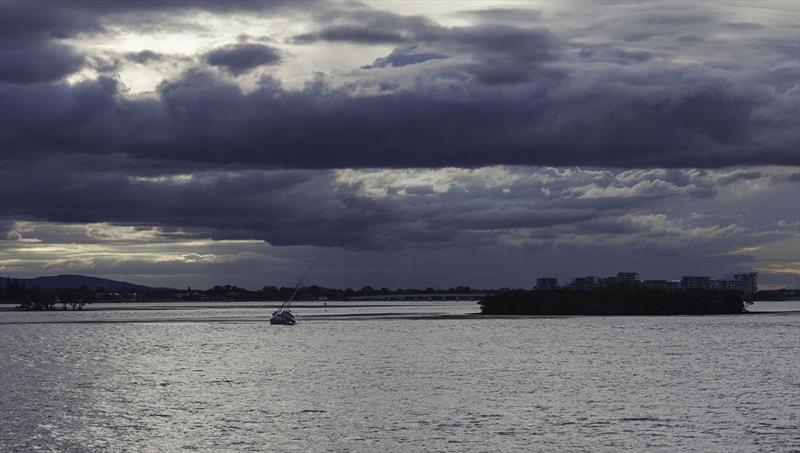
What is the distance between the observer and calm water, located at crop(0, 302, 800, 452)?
6675 cm

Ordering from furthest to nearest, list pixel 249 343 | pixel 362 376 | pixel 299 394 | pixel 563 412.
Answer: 1. pixel 249 343
2. pixel 362 376
3. pixel 299 394
4. pixel 563 412

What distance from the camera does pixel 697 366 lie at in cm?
12694

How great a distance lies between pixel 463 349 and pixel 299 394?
220 feet

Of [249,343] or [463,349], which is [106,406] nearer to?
[463,349]

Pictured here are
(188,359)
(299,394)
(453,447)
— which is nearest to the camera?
(453,447)

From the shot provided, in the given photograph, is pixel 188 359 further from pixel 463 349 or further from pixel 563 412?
pixel 563 412

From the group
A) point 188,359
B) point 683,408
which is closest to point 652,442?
point 683,408

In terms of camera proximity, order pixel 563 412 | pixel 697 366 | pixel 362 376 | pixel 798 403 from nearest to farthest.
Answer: pixel 563 412
pixel 798 403
pixel 362 376
pixel 697 366

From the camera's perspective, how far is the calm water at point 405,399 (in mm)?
66750

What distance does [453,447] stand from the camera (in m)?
63.5

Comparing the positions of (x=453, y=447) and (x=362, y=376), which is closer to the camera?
(x=453, y=447)

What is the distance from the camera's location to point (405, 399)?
89375 millimetres

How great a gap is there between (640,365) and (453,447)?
69.6 m

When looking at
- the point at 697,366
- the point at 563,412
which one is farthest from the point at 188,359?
the point at 563,412
